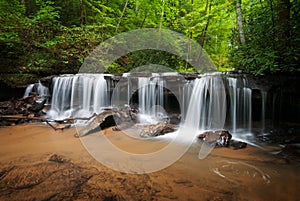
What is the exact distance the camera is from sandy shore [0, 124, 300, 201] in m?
2.40

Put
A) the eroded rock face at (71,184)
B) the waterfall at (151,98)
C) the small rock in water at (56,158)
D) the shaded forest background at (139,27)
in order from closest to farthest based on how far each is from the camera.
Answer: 1. the eroded rock face at (71,184)
2. the small rock in water at (56,158)
3. the shaded forest background at (139,27)
4. the waterfall at (151,98)

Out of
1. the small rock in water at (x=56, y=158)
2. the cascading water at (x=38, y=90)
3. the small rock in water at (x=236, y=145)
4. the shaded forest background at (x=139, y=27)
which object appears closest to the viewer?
the small rock in water at (x=56, y=158)

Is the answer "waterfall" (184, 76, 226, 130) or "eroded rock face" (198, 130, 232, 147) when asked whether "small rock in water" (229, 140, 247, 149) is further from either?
"waterfall" (184, 76, 226, 130)

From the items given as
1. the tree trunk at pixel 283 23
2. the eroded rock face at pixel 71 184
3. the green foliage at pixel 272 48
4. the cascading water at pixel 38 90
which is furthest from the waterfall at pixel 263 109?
the cascading water at pixel 38 90

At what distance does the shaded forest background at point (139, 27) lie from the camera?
209 inches

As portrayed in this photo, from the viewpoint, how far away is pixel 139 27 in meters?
12.6

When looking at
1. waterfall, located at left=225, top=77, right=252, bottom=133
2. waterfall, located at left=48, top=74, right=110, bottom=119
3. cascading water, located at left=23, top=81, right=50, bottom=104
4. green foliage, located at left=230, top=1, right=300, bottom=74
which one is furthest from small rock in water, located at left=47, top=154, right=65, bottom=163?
green foliage, located at left=230, top=1, right=300, bottom=74

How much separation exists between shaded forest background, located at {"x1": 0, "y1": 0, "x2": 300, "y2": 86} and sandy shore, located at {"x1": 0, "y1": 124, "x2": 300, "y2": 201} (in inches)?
118

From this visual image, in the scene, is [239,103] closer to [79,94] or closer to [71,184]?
[71,184]

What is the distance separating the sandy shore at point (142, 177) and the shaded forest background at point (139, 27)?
3.01 m

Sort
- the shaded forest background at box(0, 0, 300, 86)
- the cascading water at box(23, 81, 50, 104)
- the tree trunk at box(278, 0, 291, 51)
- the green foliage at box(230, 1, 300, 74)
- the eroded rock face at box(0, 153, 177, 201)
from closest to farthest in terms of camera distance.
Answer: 1. the eroded rock face at box(0, 153, 177, 201)
2. the green foliage at box(230, 1, 300, 74)
3. the tree trunk at box(278, 0, 291, 51)
4. the shaded forest background at box(0, 0, 300, 86)
5. the cascading water at box(23, 81, 50, 104)

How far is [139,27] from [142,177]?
11621mm

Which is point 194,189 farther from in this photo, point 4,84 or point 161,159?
point 4,84

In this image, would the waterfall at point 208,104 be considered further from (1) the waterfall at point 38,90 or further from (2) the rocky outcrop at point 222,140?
(1) the waterfall at point 38,90
